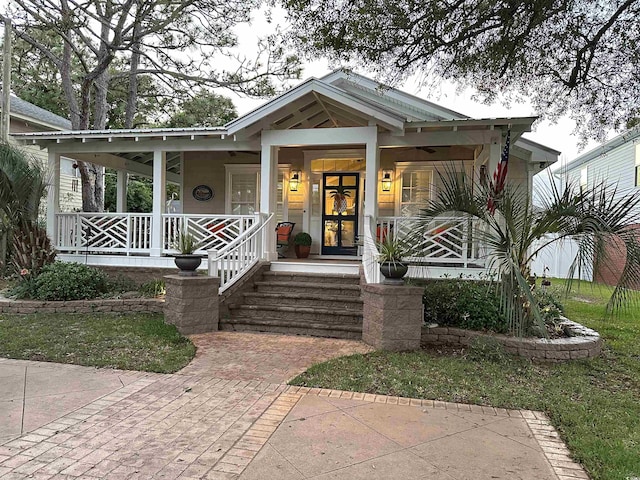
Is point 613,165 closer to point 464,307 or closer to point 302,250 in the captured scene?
point 302,250

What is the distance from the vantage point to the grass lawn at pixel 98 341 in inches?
211

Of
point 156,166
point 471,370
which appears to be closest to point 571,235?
point 471,370

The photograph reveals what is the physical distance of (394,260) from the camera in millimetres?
5941

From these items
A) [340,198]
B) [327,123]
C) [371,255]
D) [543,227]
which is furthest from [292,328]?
[327,123]

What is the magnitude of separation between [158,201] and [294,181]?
3.23 metres

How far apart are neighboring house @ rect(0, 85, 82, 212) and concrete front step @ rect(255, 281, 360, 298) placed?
35.4ft

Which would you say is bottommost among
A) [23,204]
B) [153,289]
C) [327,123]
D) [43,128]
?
[153,289]

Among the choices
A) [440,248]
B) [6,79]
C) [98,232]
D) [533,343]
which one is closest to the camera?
[533,343]

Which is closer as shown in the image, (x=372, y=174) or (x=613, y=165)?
(x=372, y=174)

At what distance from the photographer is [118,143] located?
9.90m

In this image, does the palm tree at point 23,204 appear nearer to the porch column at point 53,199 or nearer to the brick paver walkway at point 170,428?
the porch column at point 53,199

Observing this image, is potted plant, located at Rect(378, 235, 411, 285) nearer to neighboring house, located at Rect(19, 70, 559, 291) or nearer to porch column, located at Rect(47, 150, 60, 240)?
neighboring house, located at Rect(19, 70, 559, 291)

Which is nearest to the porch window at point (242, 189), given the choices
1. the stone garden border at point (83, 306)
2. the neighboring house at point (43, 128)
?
the stone garden border at point (83, 306)

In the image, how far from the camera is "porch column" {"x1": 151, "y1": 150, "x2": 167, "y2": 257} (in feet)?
31.2
